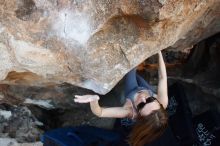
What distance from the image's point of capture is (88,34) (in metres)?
2.13

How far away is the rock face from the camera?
2.08 meters

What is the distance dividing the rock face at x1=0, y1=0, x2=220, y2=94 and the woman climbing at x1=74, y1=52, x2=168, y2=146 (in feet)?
0.73

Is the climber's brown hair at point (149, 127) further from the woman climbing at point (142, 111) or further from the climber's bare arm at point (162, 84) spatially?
the climber's bare arm at point (162, 84)

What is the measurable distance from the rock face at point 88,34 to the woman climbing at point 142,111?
0.22m

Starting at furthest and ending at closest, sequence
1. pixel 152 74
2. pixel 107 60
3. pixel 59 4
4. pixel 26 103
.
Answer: pixel 152 74 → pixel 26 103 → pixel 107 60 → pixel 59 4

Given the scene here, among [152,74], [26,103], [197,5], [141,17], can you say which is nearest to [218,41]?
[152,74]

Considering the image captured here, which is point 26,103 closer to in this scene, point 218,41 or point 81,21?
point 81,21

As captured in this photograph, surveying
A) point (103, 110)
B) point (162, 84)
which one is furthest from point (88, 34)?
point (162, 84)

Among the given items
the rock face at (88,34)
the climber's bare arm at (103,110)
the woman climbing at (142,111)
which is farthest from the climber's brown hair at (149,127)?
the rock face at (88,34)

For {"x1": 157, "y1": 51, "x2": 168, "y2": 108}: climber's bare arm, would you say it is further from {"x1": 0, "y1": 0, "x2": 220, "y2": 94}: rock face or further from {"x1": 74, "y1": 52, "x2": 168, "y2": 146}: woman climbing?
{"x1": 0, "y1": 0, "x2": 220, "y2": 94}: rock face

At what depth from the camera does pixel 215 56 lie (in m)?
3.34

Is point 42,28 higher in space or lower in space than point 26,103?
higher

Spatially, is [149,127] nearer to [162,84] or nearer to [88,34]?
[162,84]

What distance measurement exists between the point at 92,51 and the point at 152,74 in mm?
1357
